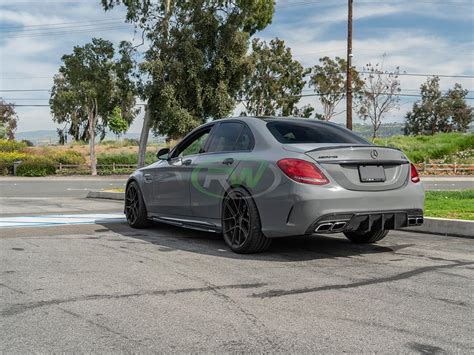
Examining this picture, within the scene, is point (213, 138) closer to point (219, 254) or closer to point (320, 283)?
point (219, 254)

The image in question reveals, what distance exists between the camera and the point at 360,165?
5.61 metres

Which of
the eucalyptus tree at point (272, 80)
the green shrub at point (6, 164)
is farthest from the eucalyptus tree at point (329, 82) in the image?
the green shrub at point (6, 164)

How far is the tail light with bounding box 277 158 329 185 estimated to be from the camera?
17.7 feet

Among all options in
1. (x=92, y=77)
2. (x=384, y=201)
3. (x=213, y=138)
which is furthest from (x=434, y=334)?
(x=92, y=77)

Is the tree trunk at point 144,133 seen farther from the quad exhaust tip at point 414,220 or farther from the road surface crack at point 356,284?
the road surface crack at point 356,284

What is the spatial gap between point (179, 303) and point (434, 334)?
1.85 metres

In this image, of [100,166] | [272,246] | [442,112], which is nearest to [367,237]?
[272,246]

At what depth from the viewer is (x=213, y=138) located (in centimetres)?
695

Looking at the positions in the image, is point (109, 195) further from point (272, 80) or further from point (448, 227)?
point (272, 80)

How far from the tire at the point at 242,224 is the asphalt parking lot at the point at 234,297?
144 mm

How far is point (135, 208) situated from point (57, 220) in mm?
1962

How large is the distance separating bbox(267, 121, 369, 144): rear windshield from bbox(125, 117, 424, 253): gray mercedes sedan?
0.01 meters

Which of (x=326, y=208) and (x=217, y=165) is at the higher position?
(x=217, y=165)

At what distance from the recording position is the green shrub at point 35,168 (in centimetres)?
4122
